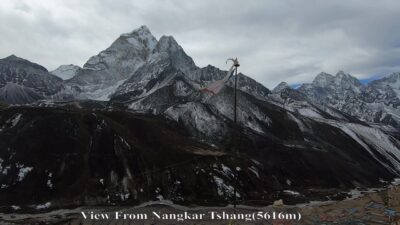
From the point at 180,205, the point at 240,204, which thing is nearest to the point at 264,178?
the point at 240,204

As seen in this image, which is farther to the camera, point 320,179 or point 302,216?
point 320,179

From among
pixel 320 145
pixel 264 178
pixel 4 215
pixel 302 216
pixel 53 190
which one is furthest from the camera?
pixel 320 145

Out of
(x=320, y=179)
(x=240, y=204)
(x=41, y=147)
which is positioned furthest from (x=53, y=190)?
(x=320, y=179)

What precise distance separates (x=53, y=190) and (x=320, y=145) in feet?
413

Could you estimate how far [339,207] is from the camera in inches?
3223

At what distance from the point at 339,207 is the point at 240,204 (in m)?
38.2

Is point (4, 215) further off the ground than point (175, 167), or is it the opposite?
point (175, 167)

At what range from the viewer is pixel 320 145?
194250mm

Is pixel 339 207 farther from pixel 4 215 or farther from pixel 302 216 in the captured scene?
pixel 4 215

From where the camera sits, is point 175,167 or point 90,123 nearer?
point 175,167

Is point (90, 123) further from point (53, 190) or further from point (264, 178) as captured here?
point (264, 178)

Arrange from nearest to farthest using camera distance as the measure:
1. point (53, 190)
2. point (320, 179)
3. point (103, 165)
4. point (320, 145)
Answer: point (53, 190) < point (103, 165) < point (320, 179) < point (320, 145)

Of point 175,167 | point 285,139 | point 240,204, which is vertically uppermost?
point 285,139

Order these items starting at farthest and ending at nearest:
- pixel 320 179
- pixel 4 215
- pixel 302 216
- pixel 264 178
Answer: pixel 320 179
pixel 264 178
pixel 4 215
pixel 302 216
